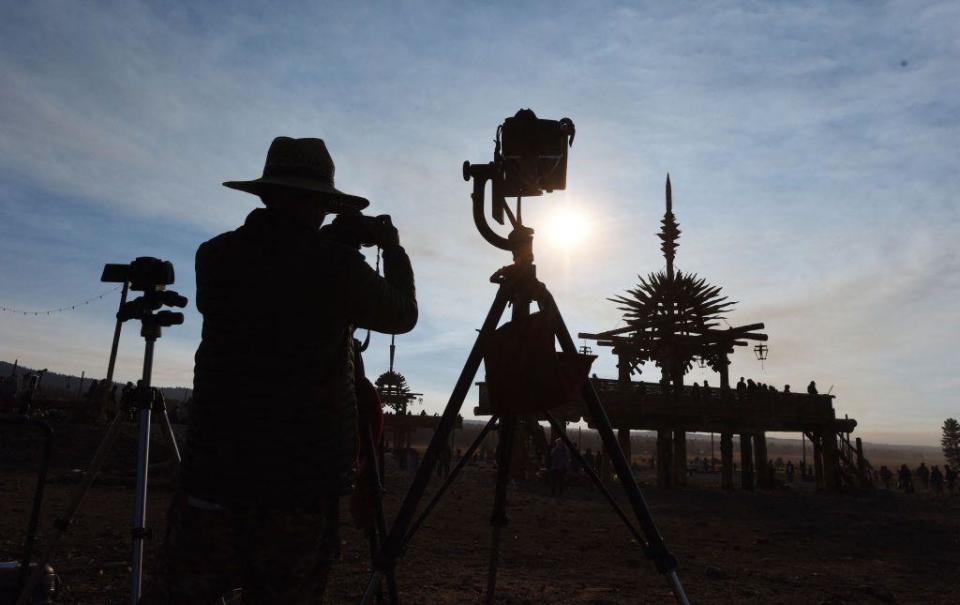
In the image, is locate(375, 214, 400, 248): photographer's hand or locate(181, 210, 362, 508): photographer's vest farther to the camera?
locate(375, 214, 400, 248): photographer's hand

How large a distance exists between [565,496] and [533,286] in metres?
16.3

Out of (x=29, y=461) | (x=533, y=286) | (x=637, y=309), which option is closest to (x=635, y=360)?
(x=637, y=309)

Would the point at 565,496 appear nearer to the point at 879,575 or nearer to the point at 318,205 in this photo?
the point at 879,575

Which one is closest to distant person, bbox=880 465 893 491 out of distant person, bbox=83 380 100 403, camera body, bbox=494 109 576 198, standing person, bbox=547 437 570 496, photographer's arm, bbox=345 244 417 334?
standing person, bbox=547 437 570 496

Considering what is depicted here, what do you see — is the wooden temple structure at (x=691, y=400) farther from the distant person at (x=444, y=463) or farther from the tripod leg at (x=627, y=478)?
the tripod leg at (x=627, y=478)

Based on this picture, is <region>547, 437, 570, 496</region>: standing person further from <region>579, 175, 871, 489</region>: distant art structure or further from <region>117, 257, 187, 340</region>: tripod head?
<region>117, 257, 187, 340</region>: tripod head

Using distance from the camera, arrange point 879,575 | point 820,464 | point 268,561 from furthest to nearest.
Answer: point 820,464
point 879,575
point 268,561

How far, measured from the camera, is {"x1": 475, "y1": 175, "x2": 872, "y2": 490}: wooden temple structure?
22516 mm

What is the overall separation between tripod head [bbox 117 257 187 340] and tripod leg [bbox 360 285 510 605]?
5.42 ft

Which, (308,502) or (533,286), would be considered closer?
(308,502)

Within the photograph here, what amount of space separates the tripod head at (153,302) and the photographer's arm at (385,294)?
1619 mm

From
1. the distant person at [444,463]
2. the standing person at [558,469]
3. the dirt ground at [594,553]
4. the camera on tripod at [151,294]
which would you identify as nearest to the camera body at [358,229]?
the camera on tripod at [151,294]

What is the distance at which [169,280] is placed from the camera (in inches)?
130

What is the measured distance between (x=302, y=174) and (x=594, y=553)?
7.22 meters
